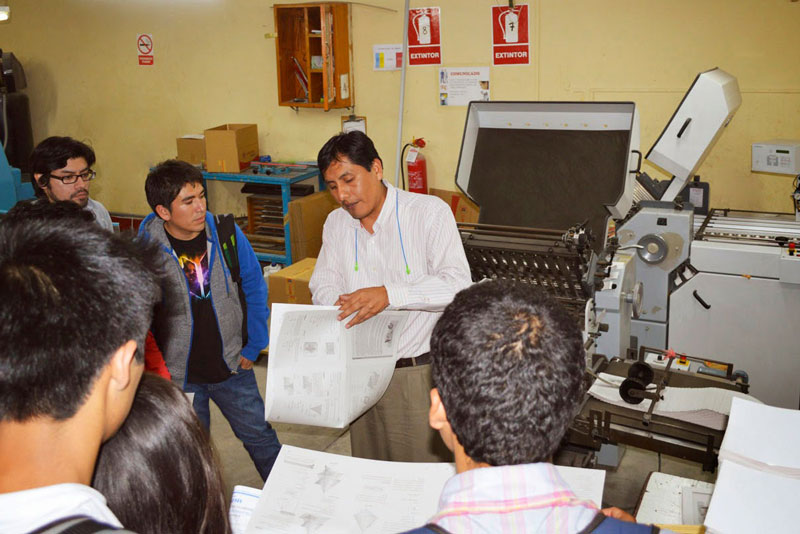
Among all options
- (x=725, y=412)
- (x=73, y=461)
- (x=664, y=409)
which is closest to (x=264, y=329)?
(x=664, y=409)

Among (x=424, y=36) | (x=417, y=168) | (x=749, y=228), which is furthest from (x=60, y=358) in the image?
(x=424, y=36)

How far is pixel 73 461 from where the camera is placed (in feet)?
2.61

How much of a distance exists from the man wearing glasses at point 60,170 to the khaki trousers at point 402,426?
1187 mm

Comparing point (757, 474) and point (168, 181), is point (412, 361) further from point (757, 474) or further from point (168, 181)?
point (757, 474)

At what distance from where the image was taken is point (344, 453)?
3.15 m

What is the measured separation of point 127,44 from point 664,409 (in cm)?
512

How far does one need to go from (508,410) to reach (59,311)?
1.70 feet

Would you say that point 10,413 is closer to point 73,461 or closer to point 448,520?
point 73,461

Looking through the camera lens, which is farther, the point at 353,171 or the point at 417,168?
the point at 417,168

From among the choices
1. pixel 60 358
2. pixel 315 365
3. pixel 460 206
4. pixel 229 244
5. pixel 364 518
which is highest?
pixel 60 358

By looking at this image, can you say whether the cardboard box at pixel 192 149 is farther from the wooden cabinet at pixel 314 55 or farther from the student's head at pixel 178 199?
the student's head at pixel 178 199

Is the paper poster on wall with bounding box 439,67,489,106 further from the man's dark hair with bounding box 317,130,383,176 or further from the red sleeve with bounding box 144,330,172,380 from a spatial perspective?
the red sleeve with bounding box 144,330,172,380

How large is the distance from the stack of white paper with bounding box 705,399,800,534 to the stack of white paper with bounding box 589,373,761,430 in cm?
49

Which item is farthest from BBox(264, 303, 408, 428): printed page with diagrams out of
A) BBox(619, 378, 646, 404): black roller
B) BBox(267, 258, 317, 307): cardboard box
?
BBox(267, 258, 317, 307): cardboard box
